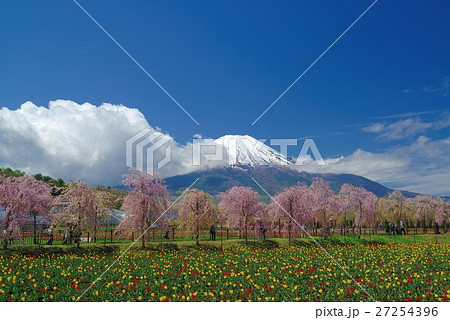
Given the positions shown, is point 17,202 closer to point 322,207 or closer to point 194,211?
point 194,211

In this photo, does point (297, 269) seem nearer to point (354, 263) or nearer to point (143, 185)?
point (354, 263)

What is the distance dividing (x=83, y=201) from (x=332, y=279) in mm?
21054

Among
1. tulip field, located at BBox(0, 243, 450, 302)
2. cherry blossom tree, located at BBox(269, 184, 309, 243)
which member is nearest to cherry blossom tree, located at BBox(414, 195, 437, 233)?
cherry blossom tree, located at BBox(269, 184, 309, 243)

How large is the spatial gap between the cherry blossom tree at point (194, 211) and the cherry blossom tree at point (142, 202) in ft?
11.8

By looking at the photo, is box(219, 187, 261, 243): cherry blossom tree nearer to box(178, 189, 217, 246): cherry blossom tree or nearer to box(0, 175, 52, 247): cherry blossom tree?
box(178, 189, 217, 246): cherry blossom tree

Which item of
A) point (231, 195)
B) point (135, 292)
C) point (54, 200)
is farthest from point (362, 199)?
point (135, 292)

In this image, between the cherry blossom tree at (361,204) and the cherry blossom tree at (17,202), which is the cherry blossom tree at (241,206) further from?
the cherry blossom tree at (361,204)

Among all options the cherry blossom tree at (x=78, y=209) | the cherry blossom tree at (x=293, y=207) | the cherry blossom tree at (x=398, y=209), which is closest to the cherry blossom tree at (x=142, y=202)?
the cherry blossom tree at (x=78, y=209)

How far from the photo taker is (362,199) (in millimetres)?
44031

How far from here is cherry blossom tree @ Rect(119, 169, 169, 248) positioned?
91.6ft

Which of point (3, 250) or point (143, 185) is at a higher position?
point (143, 185)

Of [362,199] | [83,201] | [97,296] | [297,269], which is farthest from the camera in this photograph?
[362,199]

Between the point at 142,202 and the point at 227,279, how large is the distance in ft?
51.5

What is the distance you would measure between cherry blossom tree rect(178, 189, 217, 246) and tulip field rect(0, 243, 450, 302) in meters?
11.0
